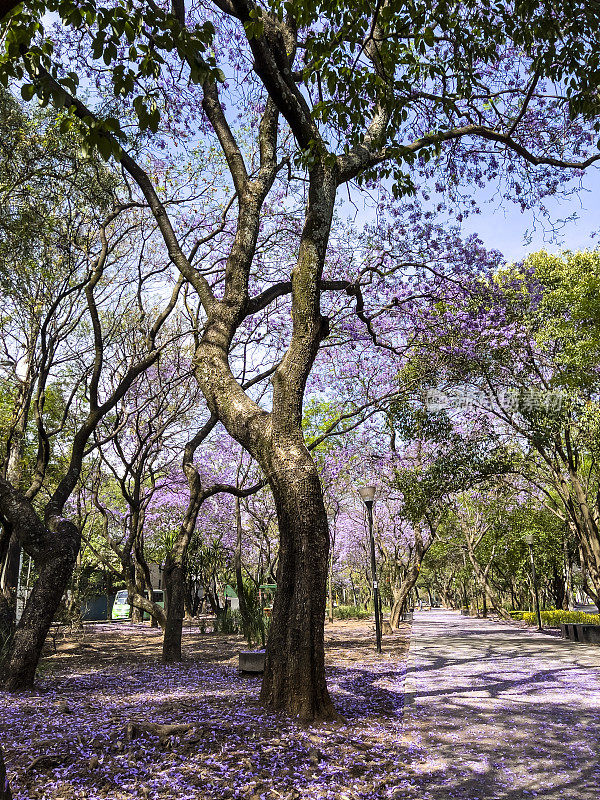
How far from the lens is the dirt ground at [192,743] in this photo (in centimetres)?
362

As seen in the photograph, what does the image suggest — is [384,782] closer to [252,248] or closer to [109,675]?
[252,248]

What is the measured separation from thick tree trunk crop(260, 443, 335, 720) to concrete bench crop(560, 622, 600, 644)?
1231cm

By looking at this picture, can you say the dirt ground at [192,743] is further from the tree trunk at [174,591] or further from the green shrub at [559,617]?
the green shrub at [559,617]

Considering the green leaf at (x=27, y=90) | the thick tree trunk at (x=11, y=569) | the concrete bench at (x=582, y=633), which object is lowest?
the concrete bench at (x=582, y=633)

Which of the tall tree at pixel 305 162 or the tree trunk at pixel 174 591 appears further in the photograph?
Result: the tree trunk at pixel 174 591

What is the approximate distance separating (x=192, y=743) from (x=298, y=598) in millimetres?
1380

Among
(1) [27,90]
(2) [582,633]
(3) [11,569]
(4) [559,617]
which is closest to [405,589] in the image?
(2) [582,633]

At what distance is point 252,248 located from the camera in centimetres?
648

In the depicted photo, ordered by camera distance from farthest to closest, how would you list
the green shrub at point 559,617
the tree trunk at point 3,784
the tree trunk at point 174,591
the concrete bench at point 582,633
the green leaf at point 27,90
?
the green shrub at point 559,617 < the concrete bench at point 582,633 < the tree trunk at point 174,591 < the green leaf at point 27,90 < the tree trunk at point 3,784

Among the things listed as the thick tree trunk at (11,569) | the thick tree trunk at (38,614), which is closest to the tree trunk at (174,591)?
the thick tree trunk at (38,614)

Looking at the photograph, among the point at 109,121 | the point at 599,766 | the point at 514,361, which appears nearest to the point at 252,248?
the point at 109,121

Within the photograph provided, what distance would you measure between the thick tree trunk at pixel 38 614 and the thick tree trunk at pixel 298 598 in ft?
12.0

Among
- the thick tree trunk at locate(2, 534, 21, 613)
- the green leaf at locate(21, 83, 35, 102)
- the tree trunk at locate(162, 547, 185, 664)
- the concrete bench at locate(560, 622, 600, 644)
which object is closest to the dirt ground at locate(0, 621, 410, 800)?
the tree trunk at locate(162, 547, 185, 664)

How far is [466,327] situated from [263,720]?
8.85 metres
